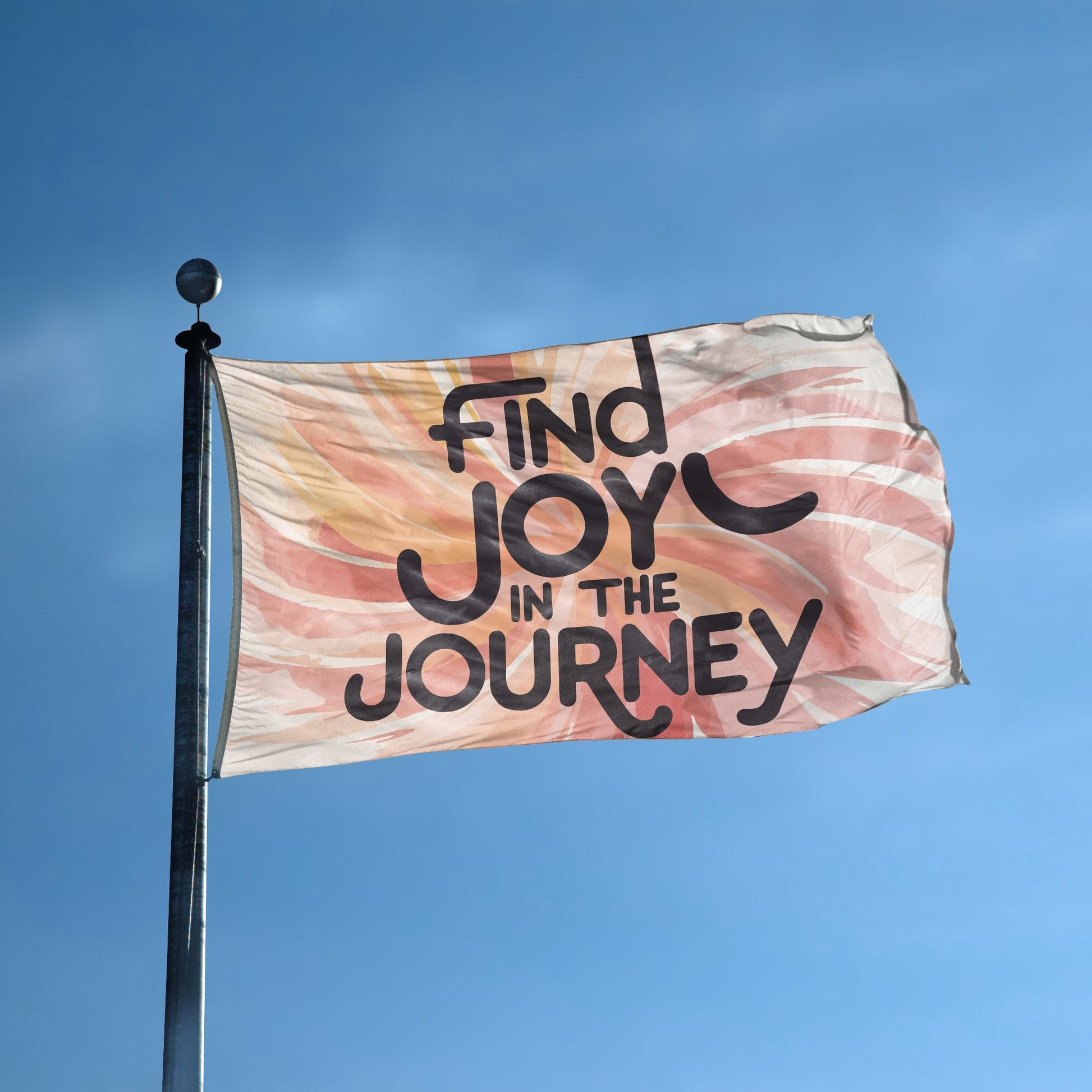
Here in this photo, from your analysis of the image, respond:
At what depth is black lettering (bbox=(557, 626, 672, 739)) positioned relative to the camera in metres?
12.5

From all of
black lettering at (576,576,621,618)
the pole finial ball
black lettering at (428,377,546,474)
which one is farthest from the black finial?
black lettering at (576,576,621,618)

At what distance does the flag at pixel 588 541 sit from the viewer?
12.2 metres

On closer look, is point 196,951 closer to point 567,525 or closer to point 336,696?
point 336,696

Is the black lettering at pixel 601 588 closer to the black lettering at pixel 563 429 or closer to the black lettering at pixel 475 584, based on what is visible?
the black lettering at pixel 475 584

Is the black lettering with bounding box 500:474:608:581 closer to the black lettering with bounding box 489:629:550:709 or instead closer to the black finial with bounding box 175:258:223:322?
the black lettering with bounding box 489:629:550:709

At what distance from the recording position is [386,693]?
Answer: 12055 mm

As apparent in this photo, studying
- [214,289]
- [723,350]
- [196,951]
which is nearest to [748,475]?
[723,350]

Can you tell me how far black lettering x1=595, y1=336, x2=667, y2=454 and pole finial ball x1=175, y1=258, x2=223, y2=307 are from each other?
142 inches

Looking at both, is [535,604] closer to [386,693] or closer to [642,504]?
[642,504]

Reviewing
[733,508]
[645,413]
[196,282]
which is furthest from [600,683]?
[196,282]

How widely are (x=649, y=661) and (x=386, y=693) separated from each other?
2324mm

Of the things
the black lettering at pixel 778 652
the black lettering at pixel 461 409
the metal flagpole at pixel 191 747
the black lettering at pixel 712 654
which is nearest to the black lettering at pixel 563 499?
the black lettering at pixel 461 409

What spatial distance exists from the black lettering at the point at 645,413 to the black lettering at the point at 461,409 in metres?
0.62

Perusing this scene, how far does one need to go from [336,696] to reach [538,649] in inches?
71.9
